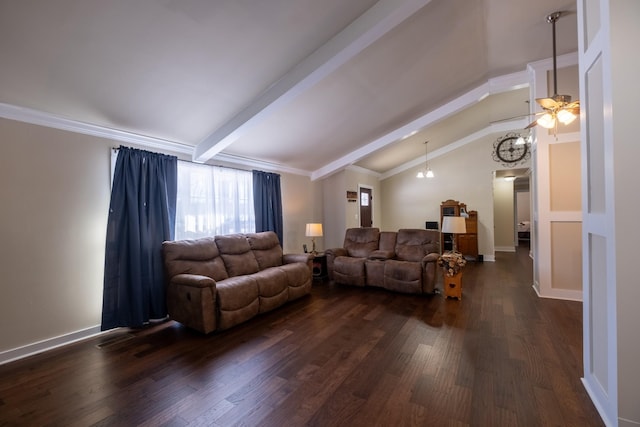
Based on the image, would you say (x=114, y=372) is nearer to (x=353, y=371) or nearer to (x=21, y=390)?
(x=21, y=390)

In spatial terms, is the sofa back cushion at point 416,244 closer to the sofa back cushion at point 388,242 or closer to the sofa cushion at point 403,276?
the sofa back cushion at point 388,242

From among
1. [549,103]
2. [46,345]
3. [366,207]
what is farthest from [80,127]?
[366,207]

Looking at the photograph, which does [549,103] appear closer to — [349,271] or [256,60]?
[256,60]

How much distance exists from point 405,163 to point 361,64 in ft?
17.6

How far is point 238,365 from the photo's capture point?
2225 millimetres

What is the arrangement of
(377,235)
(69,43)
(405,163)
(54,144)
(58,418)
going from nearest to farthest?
(58,418)
(69,43)
(54,144)
(377,235)
(405,163)

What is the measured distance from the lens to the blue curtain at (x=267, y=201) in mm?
4684

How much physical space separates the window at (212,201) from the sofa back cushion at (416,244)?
8.72 feet

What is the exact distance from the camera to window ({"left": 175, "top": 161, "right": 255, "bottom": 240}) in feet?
12.2

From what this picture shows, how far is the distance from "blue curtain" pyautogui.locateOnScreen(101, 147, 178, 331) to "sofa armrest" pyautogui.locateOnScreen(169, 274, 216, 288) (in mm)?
390

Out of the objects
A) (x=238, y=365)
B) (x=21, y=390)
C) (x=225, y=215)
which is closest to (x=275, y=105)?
(x=225, y=215)

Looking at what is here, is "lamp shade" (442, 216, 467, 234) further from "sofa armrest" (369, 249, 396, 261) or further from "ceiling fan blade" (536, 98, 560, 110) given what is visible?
"ceiling fan blade" (536, 98, 560, 110)

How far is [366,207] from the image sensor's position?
7.43 m

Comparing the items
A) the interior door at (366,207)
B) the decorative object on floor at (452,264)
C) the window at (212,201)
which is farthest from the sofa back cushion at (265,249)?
the interior door at (366,207)
